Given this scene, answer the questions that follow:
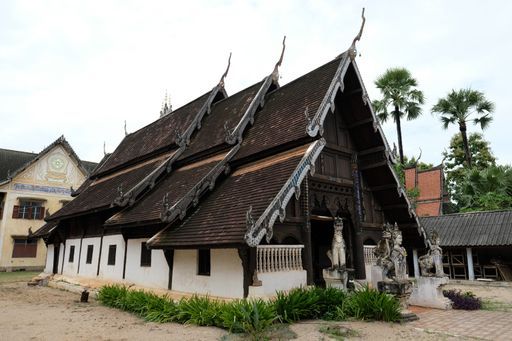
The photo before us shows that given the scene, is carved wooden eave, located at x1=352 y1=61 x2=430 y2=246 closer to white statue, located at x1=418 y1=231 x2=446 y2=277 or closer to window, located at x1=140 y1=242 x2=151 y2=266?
white statue, located at x1=418 y1=231 x2=446 y2=277

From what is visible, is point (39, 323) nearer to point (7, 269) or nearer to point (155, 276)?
point (155, 276)

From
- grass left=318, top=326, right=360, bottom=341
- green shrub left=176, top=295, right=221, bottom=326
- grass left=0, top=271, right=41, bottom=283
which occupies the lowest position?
grass left=0, top=271, right=41, bottom=283

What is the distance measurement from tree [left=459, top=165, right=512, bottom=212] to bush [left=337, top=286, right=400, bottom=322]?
754 inches

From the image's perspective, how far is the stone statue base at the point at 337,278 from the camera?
9477 millimetres

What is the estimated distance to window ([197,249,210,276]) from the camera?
10.2 m

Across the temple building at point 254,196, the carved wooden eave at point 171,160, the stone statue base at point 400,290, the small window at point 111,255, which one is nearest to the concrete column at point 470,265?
the temple building at point 254,196

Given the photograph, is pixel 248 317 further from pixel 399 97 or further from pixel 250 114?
pixel 399 97

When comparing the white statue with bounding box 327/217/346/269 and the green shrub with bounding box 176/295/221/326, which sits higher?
the white statue with bounding box 327/217/346/269

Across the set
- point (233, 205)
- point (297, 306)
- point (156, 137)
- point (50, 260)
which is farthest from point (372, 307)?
point (50, 260)

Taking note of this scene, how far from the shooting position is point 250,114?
1377 centimetres

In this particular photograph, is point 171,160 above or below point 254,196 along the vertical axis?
above

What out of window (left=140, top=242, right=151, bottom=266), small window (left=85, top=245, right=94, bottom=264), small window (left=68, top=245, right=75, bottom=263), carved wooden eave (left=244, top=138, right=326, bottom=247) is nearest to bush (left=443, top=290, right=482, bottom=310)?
carved wooden eave (left=244, top=138, right=326, bottom=247)

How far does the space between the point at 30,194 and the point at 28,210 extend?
1.25 meters

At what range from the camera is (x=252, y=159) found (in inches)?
461
